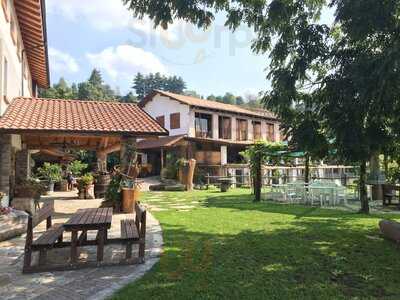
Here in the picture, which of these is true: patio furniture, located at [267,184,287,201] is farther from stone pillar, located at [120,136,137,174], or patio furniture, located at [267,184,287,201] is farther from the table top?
the table top

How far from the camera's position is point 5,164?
9703mm

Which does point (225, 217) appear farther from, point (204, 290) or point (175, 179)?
point (175, 179)

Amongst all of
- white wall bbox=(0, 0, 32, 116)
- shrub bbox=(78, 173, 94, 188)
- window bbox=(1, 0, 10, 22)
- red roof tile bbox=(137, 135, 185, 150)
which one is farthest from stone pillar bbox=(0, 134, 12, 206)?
red roof tile bbox=(137, 135, 185, 150)

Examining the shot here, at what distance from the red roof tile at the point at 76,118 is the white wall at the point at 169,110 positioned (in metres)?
16.5

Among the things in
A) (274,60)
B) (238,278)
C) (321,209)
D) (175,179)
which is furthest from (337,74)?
(175,179)

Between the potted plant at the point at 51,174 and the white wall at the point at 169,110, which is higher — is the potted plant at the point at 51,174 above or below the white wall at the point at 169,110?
below

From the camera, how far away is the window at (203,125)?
30625 mm

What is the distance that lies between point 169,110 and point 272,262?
88.6 ft

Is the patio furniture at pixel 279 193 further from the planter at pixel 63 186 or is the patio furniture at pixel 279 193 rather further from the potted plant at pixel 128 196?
the planter at pixel 63 186

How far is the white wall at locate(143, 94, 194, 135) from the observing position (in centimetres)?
2993

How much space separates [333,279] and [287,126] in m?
3.18

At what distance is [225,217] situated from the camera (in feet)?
32.2

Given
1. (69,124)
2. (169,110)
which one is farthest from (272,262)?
(169,110)

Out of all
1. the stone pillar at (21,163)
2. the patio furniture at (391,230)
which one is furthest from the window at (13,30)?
the patio furniture at (391,230)
